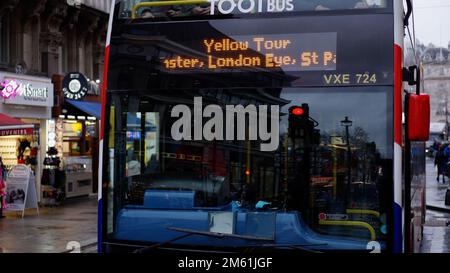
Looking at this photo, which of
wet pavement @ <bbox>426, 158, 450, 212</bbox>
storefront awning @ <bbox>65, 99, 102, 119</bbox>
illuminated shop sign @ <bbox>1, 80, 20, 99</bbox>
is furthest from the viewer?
storefront awning @ <bbox>65, 99, 102, 119</bbox>

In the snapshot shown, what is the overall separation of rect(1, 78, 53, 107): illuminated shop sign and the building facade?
1.1 inches

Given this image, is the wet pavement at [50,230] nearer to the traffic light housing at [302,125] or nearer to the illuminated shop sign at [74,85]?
the illuminated shop sign at [74,85]

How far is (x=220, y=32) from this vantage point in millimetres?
5961

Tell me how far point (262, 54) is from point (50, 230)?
1092 cm

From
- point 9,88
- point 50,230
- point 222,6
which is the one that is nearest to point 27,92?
point 9,88

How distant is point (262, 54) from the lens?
585cm

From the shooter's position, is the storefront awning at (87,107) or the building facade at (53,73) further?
the storefront awning at (87,107)

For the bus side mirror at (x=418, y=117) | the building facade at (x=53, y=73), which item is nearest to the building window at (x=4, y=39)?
the building facade at (x=53, y=73)

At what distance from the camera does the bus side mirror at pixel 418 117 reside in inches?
219

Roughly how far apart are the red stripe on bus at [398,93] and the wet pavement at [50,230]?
27.9 feet

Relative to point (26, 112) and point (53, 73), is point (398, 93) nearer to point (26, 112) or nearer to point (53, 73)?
point (26, 112)

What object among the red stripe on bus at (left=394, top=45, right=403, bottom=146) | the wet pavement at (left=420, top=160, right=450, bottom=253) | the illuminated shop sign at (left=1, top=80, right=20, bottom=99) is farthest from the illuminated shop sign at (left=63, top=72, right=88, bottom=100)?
the red stripe on bus at (left=394, top=45, right=403, bottom=146)

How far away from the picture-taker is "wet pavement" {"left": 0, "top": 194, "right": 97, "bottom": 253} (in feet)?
43.3

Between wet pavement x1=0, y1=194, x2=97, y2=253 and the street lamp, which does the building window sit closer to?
wet pavement x1=0, y1=194, x2=97, y2=253
